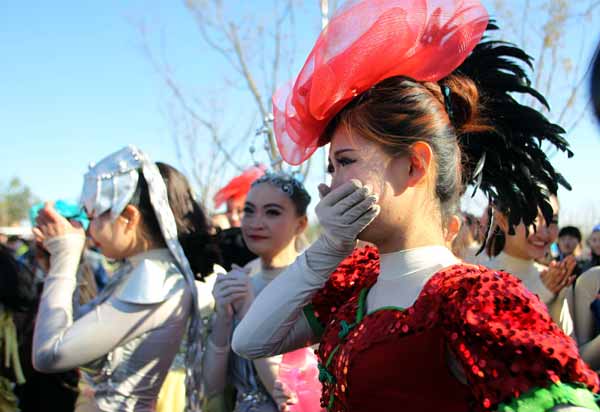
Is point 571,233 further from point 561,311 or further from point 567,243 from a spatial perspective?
point 561,311

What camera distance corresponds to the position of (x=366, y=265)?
1708 millimetres

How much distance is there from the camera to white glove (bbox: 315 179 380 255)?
133cm

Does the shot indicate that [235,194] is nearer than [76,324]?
No

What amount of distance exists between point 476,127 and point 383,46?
349 mm

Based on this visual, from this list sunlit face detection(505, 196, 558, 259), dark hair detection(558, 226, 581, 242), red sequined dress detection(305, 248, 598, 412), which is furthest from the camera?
dark hair detection(558, 226, 581, 242)

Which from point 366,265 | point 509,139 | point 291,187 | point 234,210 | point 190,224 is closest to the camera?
point 509,139

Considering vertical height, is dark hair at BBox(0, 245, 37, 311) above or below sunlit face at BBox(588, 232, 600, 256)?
above

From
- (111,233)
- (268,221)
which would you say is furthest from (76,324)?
(268,221)

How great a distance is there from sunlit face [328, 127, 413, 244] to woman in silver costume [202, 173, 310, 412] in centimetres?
114

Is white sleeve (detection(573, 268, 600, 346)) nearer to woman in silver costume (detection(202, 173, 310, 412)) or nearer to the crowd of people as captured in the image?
the crowd of people

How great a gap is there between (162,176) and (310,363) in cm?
109

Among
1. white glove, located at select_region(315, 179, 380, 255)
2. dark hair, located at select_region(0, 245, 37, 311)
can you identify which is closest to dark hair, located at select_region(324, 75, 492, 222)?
white glove, located at select_region(315, 179, 380, 255)

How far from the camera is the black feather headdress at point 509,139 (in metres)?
1.56

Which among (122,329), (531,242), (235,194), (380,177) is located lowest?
(531,242)
